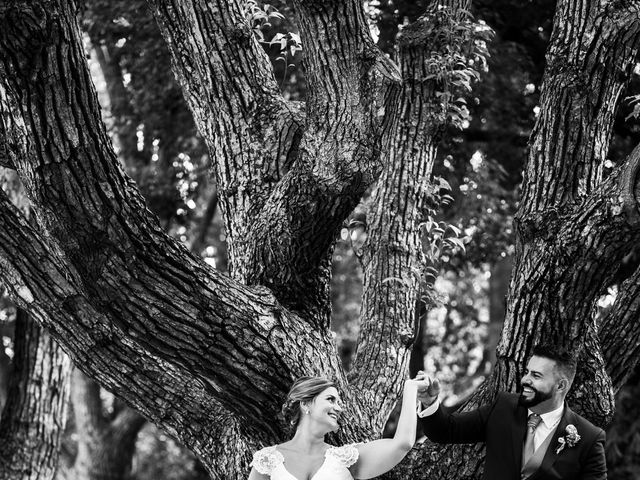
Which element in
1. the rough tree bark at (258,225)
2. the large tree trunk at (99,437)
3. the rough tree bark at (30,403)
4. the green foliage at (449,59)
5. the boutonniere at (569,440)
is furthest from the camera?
the large tree trunk at (99,437)

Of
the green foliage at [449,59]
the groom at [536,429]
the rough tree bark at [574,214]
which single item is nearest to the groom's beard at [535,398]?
the groom at [536,429]

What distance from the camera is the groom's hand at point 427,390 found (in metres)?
4.28

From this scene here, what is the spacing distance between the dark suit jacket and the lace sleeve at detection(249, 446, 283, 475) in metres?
0.71

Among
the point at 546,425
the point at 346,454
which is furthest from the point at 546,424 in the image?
the point at 346,454

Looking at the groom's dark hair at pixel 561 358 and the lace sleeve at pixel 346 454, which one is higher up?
the groom's dark hair at pixel 561 358

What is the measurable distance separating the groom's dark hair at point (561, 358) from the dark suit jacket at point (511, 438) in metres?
0.17

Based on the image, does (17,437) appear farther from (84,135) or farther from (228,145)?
(84,135)

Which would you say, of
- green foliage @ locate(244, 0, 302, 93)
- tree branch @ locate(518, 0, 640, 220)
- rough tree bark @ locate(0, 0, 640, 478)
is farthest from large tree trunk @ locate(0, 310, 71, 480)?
tree branch @ locate(518, 0, 640, 220)

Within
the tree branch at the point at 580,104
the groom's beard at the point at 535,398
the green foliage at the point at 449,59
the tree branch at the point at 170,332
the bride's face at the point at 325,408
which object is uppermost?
the green foliage at the point at 449,59

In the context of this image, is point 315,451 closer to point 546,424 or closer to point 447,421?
point 447,421

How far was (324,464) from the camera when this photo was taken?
14.4 feet

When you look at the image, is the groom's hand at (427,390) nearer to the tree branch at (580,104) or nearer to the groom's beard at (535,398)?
the groom's beard at (535,398)

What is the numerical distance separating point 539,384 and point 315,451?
1099mm

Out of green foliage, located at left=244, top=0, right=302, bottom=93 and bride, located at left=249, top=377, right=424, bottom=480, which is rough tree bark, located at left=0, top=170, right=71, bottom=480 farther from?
bride, located at left=249, top=377, right=424, bottom=480
